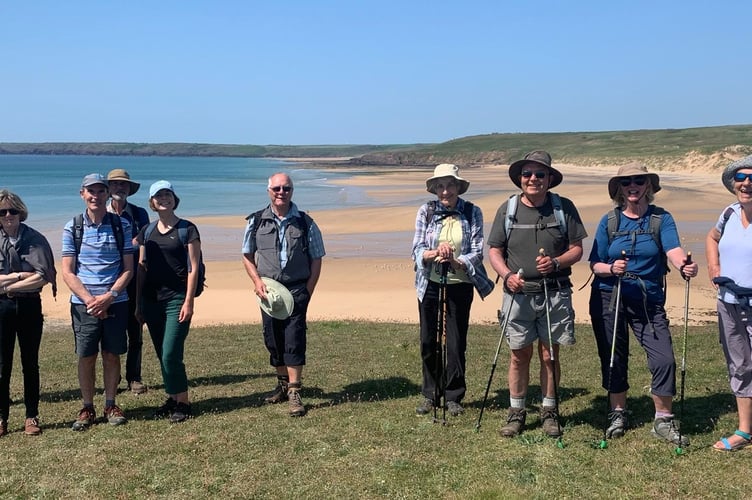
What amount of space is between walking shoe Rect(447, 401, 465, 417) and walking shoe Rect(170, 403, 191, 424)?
2.63m

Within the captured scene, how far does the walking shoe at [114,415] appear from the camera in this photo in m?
6.39

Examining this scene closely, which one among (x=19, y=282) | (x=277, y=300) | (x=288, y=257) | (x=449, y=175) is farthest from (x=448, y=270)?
(x=19, y=282)

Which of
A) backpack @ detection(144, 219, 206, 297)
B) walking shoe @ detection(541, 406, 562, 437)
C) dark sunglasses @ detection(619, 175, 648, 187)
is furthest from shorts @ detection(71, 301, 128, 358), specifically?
dark sunglasses @ detection(619, 175, 648, 187)

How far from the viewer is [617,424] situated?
5613mm

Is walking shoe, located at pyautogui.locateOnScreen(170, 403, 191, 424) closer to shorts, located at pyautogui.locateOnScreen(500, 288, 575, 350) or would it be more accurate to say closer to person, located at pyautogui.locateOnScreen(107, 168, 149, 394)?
person, located at pyautogui.locateOnScreen(107, 168, 149, 394)

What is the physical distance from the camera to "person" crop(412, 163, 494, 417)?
613 cm

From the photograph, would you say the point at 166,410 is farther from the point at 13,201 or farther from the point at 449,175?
the point at 449,175

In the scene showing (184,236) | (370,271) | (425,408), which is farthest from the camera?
(370,271)

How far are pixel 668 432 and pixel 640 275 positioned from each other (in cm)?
131

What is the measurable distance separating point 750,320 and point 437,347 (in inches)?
110

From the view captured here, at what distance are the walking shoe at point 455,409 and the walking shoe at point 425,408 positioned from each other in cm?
18

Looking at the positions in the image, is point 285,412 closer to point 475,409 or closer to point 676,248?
point 475,409

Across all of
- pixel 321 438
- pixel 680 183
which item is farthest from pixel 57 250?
pixel 680 183

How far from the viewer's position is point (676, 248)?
5246 millimetres
